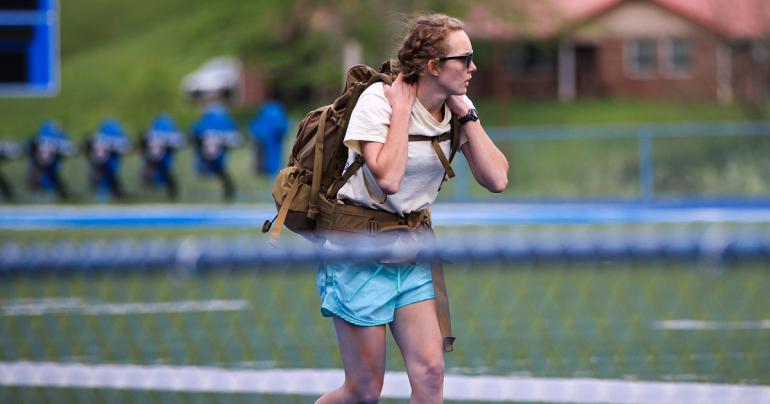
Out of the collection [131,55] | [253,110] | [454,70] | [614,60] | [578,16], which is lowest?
[454,70]

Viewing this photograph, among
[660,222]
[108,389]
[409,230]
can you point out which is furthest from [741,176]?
[409,230]

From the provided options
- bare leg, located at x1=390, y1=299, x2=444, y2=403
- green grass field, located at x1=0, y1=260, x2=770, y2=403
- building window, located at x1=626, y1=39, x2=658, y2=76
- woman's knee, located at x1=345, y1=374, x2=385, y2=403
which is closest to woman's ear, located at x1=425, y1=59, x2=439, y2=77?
bare leg, located at x1=390, y1=299, x2=444, y2=403

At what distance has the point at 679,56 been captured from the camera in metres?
57.0

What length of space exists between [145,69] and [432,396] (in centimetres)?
3883

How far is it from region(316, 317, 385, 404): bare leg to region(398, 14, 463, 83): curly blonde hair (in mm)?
875

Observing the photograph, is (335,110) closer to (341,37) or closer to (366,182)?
(366,182)

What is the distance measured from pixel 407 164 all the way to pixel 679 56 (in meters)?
53.8

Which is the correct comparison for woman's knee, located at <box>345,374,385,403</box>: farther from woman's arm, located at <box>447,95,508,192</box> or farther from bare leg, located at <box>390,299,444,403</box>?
woman's arm, located at <box>447,95,508,192</box>

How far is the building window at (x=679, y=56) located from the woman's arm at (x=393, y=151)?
174ft

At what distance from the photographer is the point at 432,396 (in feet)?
15.9

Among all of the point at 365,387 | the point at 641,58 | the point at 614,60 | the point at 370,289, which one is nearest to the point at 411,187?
the point at 370,289

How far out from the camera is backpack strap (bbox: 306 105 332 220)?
15.9 ft

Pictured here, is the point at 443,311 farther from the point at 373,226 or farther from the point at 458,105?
the point at 458,105

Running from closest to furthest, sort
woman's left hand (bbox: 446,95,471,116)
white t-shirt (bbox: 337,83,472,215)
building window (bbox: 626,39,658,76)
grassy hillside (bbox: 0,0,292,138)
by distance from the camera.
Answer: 1. white t-shirt (bbox: 337,83,472,215)
2. woman's left hand (bbox: 446,95,471,116)
3. grassy hillside (bbox: 0,0,292,138)
4. building window (bbox: 626,39,658,76)
